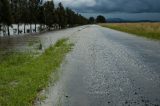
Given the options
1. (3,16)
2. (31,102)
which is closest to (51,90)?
(31,102)

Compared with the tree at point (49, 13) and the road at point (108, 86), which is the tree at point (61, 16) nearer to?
the tree at point (49, 13)

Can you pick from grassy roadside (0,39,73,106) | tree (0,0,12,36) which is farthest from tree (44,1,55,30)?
grassy roadside (0,39,73,106)

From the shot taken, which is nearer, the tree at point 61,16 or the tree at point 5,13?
the tree at point 5,13

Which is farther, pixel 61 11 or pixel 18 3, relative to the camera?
pixel 61 11

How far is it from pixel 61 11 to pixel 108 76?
139 metres

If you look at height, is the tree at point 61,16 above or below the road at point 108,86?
below

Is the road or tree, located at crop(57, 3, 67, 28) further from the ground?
the road

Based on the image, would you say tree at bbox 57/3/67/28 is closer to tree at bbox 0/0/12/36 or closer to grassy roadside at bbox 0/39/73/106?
tree at bbox 0/0/12/36

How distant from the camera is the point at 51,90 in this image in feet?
40.5

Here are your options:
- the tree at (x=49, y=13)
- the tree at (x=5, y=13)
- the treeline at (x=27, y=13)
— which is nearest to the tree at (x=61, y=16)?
the treeline at (x=27, y=13)

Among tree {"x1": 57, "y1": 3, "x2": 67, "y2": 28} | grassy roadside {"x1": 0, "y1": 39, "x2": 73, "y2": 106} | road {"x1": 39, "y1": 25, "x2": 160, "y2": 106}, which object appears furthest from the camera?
tree {"x1": 57, "y1": 3, "x2": 67, "y2": 28}

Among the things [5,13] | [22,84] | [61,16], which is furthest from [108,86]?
[61,16]

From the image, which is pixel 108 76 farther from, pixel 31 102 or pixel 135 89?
pixel 31 102

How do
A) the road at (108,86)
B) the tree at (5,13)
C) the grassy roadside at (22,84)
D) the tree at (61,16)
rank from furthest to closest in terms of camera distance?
the tree at (61,16) → the tree at (5,13) → the road at (108,86) → the grassy roadside at (22,84)
